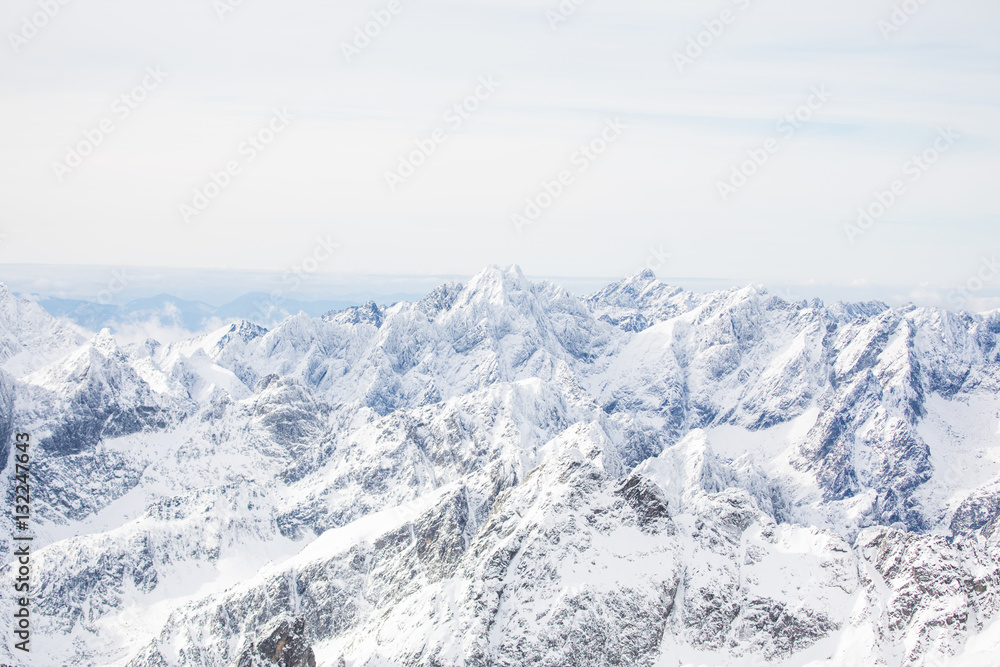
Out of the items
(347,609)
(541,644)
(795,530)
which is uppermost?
(795,530)

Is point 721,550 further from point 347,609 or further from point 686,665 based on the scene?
point 347,609

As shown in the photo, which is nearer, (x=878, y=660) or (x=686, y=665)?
(x=878, y=660)

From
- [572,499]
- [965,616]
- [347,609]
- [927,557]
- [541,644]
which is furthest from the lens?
[347,609]

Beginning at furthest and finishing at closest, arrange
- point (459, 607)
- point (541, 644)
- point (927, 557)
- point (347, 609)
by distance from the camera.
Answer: point (347, 609) → point (459, 607) → point (541, 644) → point (927, 557)

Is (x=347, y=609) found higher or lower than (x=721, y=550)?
lower

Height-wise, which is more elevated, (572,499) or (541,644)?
(572,499)

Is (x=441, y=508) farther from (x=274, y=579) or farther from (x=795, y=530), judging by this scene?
(x=795, y=530)

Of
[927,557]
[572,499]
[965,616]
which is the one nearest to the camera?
[965,616]

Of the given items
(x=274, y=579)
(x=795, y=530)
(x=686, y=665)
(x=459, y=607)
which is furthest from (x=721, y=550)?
(x=274, y=579)

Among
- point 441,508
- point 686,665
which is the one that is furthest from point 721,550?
point 441,508
